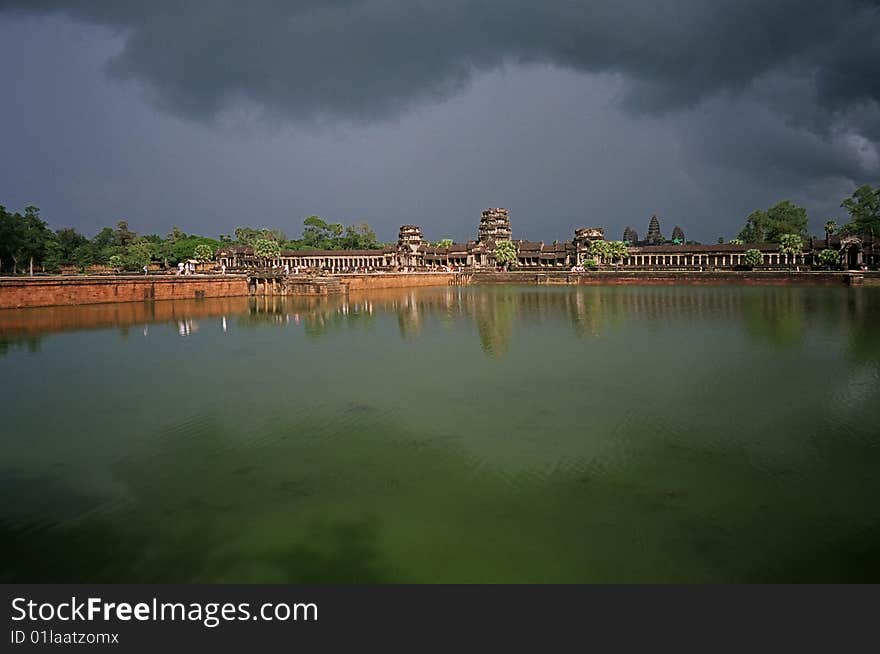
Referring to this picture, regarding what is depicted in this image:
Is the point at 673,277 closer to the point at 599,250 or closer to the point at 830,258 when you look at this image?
the point at 830,258

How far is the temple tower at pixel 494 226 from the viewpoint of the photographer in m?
89.3

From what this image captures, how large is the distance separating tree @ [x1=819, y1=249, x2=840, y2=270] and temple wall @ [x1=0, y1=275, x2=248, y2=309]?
62.1 meters

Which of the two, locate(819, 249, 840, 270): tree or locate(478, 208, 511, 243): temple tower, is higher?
locate(478, 208, 511, 243): temple tower

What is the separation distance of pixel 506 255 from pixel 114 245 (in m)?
62.0

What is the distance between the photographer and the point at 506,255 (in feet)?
259

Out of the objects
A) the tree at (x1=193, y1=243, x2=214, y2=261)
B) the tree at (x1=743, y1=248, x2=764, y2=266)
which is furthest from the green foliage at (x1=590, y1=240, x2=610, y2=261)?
the tree at (x1=193, y1=243, x2=214, y2=261)

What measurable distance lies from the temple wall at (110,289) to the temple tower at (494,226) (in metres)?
51.5

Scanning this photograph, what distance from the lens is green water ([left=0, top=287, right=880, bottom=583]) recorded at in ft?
18.9

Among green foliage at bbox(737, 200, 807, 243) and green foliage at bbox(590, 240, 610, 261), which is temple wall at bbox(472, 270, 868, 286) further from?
green foliage at bbox(737, 200, 807, 243)

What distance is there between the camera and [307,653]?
4.73 metres

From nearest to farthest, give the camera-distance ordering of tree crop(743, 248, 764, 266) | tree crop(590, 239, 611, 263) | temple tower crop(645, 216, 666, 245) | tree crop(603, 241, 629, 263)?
tree crop(743, 248, 764, 266) → tree crop(590, 239, 611, 263) → tree crop(603, 241, 629, 263) → temple tower crop(645, 216, 666, 245)

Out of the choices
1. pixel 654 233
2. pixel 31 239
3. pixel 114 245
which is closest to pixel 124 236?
pixel 114 245

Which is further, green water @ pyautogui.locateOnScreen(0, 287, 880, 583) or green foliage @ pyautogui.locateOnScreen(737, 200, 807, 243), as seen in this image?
green foliage @ pyautogui.locateOnScreen(737, 200, 807, 243)

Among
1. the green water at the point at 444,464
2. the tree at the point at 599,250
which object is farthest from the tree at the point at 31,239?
the tree at the point at 599,250
